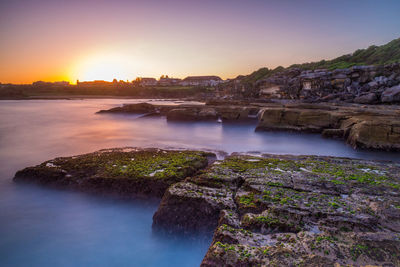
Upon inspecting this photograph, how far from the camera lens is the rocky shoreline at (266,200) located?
244cm

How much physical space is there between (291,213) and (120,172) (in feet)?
13.1

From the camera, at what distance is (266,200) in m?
3.47

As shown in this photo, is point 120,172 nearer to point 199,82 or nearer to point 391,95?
point 391,95

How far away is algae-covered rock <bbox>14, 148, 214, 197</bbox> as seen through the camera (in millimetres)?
4938

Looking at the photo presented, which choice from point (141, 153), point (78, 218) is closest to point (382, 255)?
point (78, 218)

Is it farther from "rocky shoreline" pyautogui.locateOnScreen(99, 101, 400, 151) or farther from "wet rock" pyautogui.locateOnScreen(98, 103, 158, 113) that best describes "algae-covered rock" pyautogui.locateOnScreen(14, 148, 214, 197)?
"wet rock" pyautogui.locateOnScreen(98, 103, 158, 113)

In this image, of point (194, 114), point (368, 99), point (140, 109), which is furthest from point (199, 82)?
point (194, 114)

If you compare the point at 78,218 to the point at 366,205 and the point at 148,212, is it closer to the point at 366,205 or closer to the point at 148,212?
the point at 148,212

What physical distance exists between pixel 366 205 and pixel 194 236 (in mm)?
2848

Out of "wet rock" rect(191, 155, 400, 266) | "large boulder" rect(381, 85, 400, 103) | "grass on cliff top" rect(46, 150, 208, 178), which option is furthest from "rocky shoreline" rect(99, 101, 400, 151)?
"grass on cliff top" rect(46, 150, 208, 178)

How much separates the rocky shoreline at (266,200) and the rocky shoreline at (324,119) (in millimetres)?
3399

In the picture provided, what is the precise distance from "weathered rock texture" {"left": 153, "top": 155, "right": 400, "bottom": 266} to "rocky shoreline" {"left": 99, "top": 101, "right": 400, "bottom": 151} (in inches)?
159

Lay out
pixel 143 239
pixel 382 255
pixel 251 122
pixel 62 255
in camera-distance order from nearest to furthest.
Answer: pixel 382 255
pixel 62 255
pixel 143 239
pixel 251 122

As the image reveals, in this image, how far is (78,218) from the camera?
4477mm
